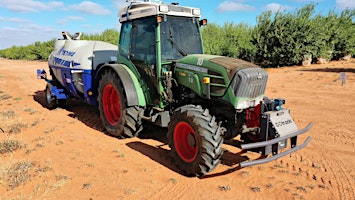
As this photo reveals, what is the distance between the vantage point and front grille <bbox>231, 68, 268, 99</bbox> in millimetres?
4133

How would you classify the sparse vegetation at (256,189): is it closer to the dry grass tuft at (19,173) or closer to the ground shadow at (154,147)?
the ground shadow at (154,147)

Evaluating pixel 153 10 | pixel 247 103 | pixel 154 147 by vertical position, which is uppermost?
pixel 153 10

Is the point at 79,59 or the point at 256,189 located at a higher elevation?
the point at 79,59

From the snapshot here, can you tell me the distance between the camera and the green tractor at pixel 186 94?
13.5 ft

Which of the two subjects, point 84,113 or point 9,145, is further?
point 84,113

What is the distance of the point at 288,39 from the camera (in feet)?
60.0

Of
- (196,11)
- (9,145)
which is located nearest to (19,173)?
(9,145)

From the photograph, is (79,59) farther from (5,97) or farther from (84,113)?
(5,97)

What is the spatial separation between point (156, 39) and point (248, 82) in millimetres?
1806

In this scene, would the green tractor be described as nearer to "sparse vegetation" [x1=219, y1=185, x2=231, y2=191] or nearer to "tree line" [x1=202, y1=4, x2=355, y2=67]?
"sparse vegetation" [x1=219, y1=185, x2=231, y2=191]

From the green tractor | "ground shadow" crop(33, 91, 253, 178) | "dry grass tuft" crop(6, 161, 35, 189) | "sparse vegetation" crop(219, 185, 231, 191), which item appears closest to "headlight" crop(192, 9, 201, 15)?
the green tractor

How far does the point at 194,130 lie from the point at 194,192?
2.72 ft

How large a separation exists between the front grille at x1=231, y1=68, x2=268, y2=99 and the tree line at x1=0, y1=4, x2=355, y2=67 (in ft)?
50.3

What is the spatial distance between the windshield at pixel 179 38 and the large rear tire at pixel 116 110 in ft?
3.93
